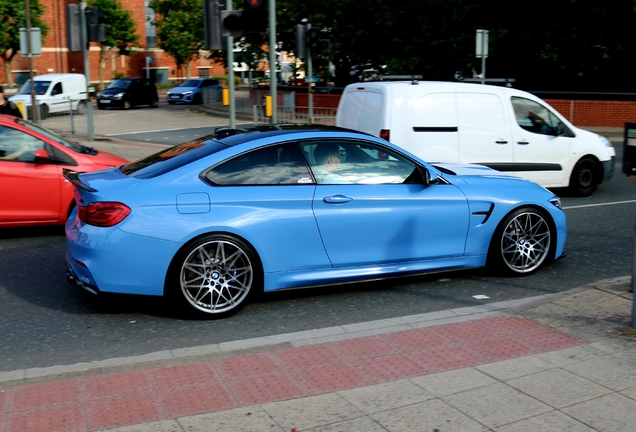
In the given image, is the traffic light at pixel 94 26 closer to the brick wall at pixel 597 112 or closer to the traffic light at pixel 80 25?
the traffic light at pixel 80 25

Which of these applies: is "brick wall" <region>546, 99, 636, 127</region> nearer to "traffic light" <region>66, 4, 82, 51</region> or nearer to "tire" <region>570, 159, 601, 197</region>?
"tire" <region>570, 159, 601, 197</region>

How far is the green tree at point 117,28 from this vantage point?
6562 cm

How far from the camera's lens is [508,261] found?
7.58m

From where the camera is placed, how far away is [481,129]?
1162 cm

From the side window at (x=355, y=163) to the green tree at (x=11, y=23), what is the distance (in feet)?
184

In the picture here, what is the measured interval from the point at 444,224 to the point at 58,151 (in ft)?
16.5

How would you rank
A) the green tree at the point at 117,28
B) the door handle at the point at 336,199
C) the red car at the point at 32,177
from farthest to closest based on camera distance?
the green tree at the point at 117,28, the red car at the point at 32,177, the door handle at the point at 336,199

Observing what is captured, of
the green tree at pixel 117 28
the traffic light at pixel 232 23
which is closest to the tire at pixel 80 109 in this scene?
the traffic light at pixel 232 23

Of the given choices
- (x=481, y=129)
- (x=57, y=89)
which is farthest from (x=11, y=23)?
(x=481, y=129)

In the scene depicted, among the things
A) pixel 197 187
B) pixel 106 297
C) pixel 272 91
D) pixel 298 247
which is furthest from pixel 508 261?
pixel 272 91

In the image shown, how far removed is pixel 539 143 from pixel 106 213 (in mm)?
7827

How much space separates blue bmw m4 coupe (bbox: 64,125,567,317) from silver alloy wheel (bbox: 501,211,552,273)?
→ 0.01m

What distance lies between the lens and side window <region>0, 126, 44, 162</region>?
9547 mm

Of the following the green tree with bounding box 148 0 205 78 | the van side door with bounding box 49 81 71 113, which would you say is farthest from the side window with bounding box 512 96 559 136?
the green tree with bounding box 148 0 205 78
